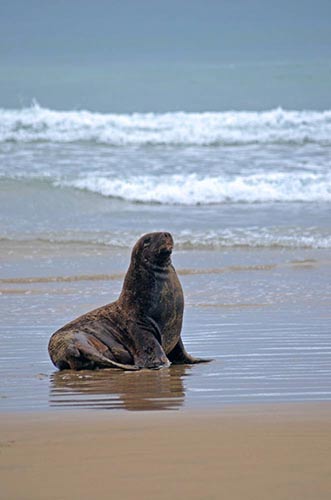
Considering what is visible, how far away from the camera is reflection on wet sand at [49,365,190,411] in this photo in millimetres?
5707

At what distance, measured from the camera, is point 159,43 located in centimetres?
5575

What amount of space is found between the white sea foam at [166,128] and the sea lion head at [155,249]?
16.9 metres

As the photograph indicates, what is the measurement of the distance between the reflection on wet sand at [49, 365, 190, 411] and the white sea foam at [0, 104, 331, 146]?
17.6 meters

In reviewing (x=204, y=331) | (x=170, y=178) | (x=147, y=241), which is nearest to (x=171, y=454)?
(x=147, y=241)

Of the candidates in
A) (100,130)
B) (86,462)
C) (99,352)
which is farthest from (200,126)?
(86,462)

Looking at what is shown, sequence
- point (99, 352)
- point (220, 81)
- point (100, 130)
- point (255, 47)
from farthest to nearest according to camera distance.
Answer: point (255, 47) < point (220, 81) < point (100, 130) < point (99, 352)

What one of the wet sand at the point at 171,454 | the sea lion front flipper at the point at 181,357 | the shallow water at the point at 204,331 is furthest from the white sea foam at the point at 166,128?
the wet sand at the point at 171,454

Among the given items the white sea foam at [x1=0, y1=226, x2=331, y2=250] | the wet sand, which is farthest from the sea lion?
the white sea foam at [x1=0, y1=226, x2=331, y2=250]

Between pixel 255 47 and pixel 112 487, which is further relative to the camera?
pixel 255 47

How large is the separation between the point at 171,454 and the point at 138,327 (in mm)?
2735

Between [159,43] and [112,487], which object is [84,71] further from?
[112,487]

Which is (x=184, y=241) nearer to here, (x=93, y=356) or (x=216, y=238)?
(x=216, y=238)

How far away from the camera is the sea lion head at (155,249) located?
24.1 ft

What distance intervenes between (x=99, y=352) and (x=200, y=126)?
Result: 18925mm
